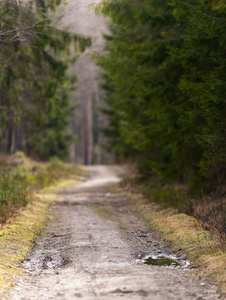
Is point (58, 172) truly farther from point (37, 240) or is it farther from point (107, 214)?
point (37, 240)

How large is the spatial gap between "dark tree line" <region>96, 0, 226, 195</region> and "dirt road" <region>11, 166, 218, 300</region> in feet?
7.55

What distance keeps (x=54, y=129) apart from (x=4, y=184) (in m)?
22.0

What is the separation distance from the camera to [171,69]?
11078 mm

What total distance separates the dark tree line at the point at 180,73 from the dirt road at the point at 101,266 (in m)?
2.30

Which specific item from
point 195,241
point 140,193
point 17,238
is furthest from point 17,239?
point 140,193

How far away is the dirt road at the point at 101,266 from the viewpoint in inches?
192

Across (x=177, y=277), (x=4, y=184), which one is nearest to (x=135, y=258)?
(x=177, y=277)

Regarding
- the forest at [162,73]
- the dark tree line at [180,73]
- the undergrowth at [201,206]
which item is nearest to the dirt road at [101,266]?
the undergrowth at [201,206]

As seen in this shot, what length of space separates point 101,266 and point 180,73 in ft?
22.4

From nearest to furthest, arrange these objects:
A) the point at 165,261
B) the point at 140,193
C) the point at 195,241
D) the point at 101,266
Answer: the point at 101,266 → the point at 165,261 → the point at 195,241 → the point at 140,193

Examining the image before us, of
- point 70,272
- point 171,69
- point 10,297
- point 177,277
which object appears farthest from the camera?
point 171,69

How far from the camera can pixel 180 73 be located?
11094mm

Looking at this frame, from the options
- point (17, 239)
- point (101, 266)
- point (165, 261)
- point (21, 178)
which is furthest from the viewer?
point (21, 178)

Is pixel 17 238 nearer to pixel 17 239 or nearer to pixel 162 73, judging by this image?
pixel 17 239
